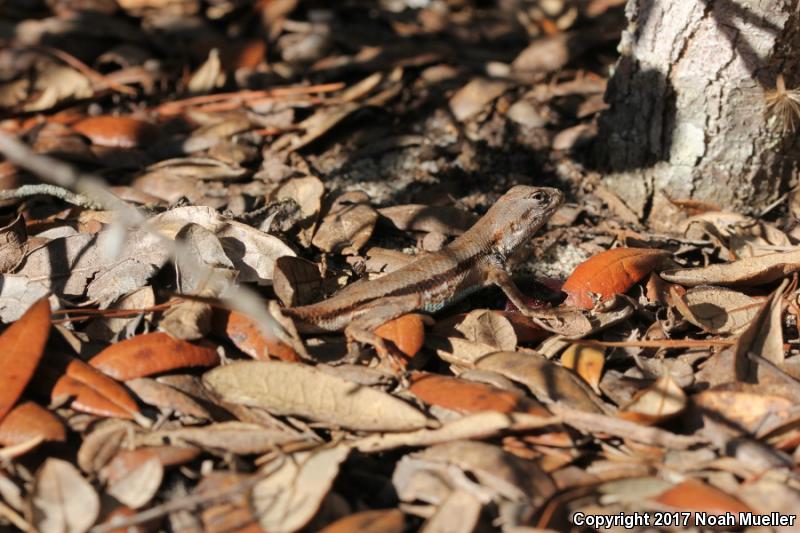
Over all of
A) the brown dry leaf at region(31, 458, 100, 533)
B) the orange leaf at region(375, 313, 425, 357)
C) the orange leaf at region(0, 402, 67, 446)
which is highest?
the orange leaf at region(375, 313, 425, 357)

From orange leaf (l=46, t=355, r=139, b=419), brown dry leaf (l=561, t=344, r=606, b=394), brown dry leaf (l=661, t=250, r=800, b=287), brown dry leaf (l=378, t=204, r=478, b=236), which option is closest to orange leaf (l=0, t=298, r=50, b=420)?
orange leaf (l=46, t=355, r=139, b=419)

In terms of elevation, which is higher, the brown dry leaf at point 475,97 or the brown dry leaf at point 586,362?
the brown dry leaf at point 475,97

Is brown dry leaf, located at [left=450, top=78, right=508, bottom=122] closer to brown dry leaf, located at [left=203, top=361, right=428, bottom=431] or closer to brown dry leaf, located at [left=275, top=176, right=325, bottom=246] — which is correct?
brown dry leaf, located at [left=275, top=176, right=325, bottom=246]

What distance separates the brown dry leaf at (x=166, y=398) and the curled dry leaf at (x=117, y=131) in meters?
2.47

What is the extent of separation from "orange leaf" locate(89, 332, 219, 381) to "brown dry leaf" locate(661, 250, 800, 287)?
2.24 m

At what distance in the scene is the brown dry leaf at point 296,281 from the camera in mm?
3748

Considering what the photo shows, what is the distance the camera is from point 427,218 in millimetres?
4684

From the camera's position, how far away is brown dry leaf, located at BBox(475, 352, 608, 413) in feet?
10.8

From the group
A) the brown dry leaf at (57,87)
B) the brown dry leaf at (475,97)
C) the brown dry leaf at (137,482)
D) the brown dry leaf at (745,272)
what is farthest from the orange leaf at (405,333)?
the brown dry leaf at (57,87)

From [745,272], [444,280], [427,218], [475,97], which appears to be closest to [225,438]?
[444,280]

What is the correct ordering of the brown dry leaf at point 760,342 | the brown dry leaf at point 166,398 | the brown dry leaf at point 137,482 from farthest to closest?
the brown dry leaf at point 760,342 < the brown dry leaf at point 166,398 < the brown dry leaf at point 137,482

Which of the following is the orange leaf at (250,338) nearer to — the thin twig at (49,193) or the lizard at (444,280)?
the lizard at (444,280)

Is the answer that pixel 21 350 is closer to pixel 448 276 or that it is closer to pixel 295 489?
pixel 295 489

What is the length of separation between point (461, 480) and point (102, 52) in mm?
4610
